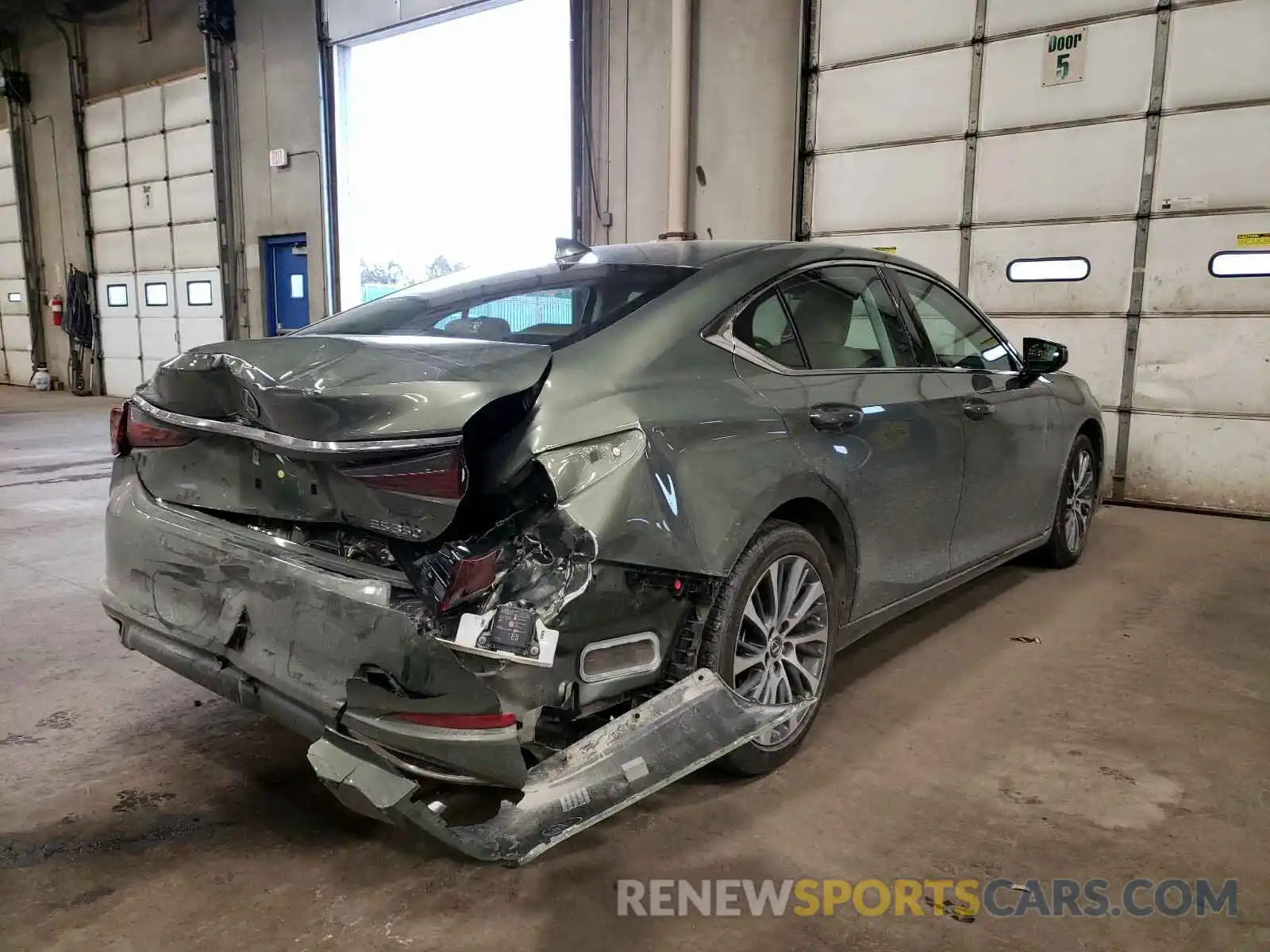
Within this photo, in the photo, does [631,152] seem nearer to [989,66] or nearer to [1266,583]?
[989,66]

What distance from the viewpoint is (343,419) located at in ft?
5.70

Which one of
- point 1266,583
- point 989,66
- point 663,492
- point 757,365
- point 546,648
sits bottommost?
point 1266,583

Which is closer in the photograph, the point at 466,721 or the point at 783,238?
the point at 466,721

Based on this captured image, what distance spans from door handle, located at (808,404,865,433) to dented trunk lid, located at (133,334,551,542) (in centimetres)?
81

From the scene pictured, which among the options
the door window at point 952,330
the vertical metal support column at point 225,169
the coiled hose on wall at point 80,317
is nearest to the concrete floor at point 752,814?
the door window at point 952,330

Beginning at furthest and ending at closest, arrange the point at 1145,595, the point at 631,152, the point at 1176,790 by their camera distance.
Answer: the point at 631,152 → the point at 1145,595 → the point at 1176,790

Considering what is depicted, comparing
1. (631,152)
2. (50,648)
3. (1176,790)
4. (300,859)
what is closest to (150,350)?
(631,152)

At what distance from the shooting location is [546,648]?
1668 millimetres

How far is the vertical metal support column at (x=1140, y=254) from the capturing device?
Answer: 5801 mm

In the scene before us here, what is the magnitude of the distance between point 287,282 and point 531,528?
36.4 ft

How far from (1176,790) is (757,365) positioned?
5.03 feet

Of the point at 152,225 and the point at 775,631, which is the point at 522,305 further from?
the point at 152,225

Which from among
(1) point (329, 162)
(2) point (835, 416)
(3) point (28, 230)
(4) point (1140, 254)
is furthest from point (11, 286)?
(2) point (835, 416)

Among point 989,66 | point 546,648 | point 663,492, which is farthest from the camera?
point 989,66
